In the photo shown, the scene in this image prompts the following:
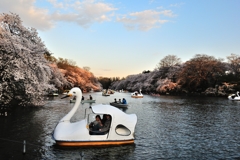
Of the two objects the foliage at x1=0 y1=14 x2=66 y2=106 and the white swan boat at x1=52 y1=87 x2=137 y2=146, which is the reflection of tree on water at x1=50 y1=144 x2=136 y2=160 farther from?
the foliage at x1=0 y1=14 x2=66 y2=106

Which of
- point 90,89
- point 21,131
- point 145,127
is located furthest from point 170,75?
point 21,131

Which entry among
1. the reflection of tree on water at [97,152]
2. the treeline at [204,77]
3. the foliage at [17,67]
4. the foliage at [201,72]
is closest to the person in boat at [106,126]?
the reflection of tree on water at [97,152]

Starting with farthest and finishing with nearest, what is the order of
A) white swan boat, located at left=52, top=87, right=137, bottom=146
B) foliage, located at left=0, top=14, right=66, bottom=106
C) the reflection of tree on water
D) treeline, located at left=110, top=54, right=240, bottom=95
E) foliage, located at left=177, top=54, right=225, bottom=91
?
foliage, located at left=177, top=54, right=225, bottom=91, treeline, located at left=110, top=54, right=240, bottom=95, foliage, located at left=0, top=14, right=66, bottom=106, white swan boat, located at left=52, top=87, right=137, bottom=146, the reflection of tree on water

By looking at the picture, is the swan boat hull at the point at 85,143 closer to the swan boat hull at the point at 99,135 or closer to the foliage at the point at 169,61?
the swan boat hull at the point at 99,135

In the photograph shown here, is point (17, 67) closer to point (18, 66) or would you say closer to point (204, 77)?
point (18, 66)

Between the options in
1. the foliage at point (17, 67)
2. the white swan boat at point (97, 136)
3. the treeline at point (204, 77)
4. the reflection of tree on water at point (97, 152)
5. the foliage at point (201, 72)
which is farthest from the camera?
the foliage at point (201, 72)

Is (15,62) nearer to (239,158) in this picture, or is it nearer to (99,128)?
(99,128)

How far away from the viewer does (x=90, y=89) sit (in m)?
122

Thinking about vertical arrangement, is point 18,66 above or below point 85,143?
above

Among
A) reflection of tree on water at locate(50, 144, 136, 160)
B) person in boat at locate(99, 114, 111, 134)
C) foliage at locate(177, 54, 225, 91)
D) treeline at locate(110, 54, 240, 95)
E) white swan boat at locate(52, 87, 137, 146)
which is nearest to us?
reflection of tree on water at locate(50, 144, 136, 160)

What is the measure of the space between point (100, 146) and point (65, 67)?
327ft

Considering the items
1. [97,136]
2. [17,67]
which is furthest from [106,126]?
[17,67]

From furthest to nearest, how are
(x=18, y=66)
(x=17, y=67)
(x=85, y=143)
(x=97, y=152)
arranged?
(x=17, y=67) → (x=18, y=66) → (x=85, y=143) → (x=97, y=152)

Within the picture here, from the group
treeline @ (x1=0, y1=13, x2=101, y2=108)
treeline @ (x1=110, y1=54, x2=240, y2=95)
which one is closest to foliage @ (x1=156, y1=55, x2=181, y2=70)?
treeline @ (x1=110, y1=54, x2=240, y2=95)
